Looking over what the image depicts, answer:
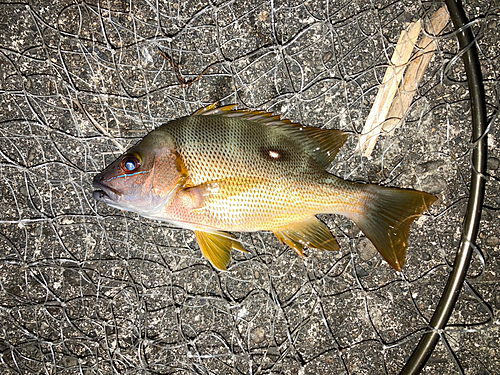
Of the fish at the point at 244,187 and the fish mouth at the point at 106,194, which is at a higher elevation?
the fish at the point at 244,187

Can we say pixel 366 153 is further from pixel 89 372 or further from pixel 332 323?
pixel 89 372

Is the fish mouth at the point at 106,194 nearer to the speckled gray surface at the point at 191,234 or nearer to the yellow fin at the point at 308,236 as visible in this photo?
the speckled gray surface at the point at 191,234

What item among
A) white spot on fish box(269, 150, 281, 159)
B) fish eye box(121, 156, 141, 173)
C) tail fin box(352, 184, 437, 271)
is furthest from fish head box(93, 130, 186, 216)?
tail fin box(352, 184, 437, 271)

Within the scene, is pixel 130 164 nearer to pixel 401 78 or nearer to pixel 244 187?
pixel 244 187

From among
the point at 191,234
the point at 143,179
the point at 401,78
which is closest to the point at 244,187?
the point at 143,179

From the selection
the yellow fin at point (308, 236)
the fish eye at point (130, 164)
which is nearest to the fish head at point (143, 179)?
the fish eye at point (130, 164)

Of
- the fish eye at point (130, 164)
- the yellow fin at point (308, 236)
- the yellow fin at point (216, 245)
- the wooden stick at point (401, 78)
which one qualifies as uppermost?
the wooden stick at point (401, 78)

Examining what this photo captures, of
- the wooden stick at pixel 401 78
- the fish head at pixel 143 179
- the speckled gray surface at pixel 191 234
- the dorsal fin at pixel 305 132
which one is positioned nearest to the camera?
the fish head at pixel 143 179
